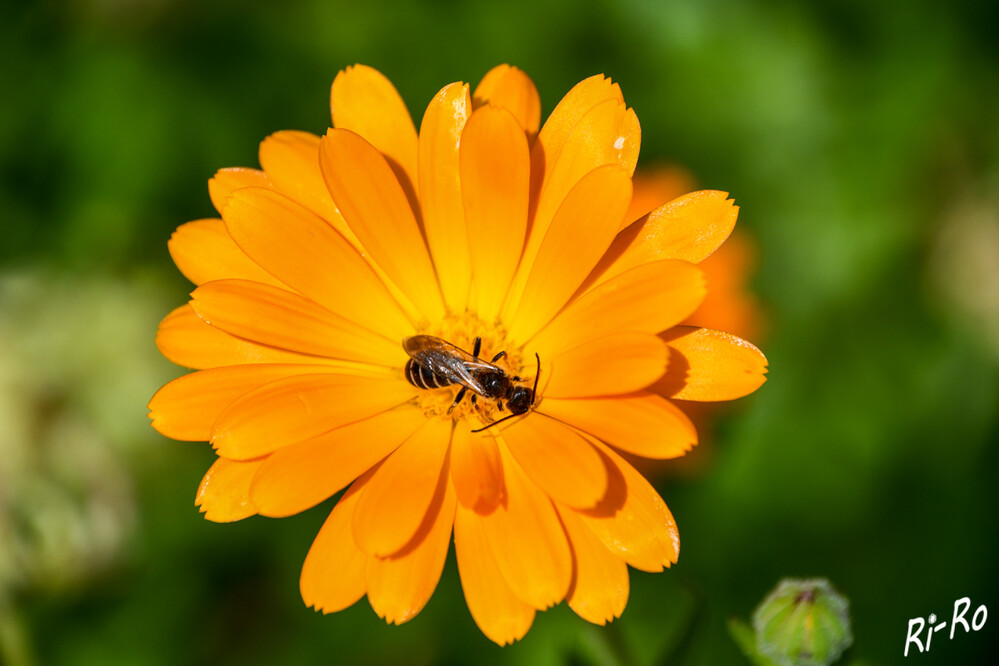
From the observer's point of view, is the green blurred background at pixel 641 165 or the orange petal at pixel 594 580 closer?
the orange petal at pixel 594 580

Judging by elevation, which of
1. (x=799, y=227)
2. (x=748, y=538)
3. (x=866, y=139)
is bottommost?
(x=748, y=538)

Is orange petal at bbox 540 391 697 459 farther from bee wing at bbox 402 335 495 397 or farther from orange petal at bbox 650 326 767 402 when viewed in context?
bee wing at bbox 402 335 495 397

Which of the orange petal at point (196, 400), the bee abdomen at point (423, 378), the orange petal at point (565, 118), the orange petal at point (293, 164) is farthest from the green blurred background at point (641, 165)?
the orange petal at point (293, 164)

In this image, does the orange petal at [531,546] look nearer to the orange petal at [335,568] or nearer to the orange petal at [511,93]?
the orange petal at [335,568]

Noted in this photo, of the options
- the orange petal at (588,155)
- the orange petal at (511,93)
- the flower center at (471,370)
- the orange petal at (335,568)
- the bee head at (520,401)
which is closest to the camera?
the orange petal at (335,568)

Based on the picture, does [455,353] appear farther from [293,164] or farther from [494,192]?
[293,164]

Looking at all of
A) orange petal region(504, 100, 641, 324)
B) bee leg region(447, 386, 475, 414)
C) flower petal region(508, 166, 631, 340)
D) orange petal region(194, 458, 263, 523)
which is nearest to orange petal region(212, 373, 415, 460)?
orange petal region(194, 458, 263, 523)

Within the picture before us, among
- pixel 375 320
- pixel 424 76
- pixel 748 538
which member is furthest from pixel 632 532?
pixel 424 76

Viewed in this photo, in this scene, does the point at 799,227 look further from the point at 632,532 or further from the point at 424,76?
the point at 632,532
